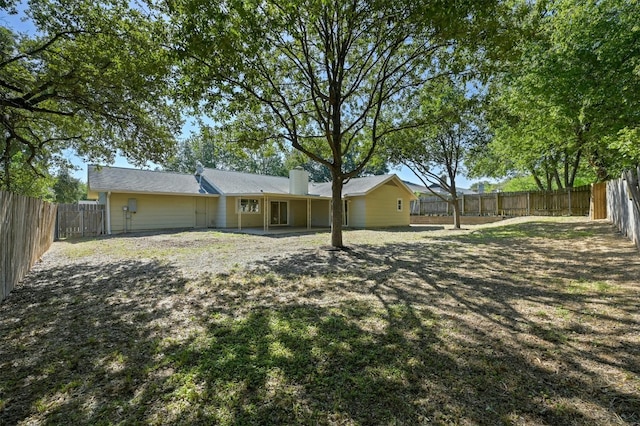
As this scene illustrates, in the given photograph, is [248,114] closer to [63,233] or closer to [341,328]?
[341,328]

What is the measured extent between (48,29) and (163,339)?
843 centimetres

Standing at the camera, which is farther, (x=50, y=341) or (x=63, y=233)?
(x=63, y=233)

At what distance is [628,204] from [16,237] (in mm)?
12785

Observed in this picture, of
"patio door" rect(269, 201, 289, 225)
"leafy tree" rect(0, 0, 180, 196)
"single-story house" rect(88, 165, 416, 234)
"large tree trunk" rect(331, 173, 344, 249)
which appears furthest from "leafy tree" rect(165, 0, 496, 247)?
"patio door" rect(269, 201, 289, 225)

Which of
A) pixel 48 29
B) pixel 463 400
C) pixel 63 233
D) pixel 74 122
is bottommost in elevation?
pixel 463 400

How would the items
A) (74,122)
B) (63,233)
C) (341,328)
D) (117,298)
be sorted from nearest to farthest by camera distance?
(341,328)
(117,298)
(74,122)
(63,233)

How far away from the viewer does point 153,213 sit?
57.2ft

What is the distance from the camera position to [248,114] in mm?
10609

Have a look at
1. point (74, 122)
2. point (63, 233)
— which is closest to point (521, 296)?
point (74, 122)

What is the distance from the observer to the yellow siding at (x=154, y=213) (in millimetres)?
16094

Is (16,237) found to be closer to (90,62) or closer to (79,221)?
(90,62)

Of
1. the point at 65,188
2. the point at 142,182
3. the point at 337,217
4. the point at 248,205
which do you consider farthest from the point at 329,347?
the point at 65,188

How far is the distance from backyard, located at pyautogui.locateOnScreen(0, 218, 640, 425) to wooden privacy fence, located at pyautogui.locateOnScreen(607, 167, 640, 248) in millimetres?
1010

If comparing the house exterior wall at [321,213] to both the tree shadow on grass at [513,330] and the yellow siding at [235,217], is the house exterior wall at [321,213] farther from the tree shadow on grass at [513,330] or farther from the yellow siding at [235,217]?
the tree shadow on grass at [513,330]
